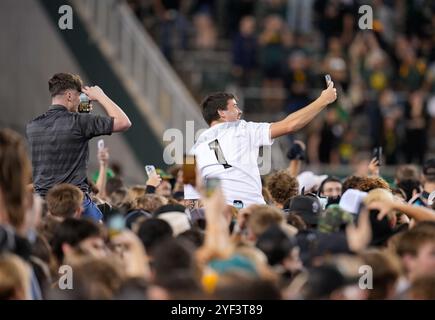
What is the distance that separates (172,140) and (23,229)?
12.2 m

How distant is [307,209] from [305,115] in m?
1.18

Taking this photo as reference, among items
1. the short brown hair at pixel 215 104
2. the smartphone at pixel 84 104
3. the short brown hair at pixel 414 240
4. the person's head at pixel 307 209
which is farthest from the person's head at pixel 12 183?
the short brown hair at pixel 215 104

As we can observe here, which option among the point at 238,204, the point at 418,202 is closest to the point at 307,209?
the point at 238,204

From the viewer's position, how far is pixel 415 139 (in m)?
23.0

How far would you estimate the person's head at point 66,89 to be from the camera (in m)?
11.2

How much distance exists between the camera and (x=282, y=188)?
12.2 meters

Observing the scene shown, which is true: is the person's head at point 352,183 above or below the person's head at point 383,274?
above

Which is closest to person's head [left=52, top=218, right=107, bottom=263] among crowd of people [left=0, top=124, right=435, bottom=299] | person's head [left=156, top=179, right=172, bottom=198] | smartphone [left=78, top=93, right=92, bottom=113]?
crowd of people [left=0, top=124, right=435, bottom=299]

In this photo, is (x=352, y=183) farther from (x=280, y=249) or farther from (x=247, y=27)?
(x=247, y=27)

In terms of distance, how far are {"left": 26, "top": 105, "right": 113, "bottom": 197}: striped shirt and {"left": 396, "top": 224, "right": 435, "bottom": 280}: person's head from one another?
11.5 ft

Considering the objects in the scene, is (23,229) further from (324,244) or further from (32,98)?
(32,98)

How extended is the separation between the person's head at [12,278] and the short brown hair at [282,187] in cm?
517

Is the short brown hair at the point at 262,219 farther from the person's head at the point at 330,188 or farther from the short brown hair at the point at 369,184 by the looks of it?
the person's head at the point at 330,188

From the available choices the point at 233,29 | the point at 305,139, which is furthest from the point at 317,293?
the point at 233,29
